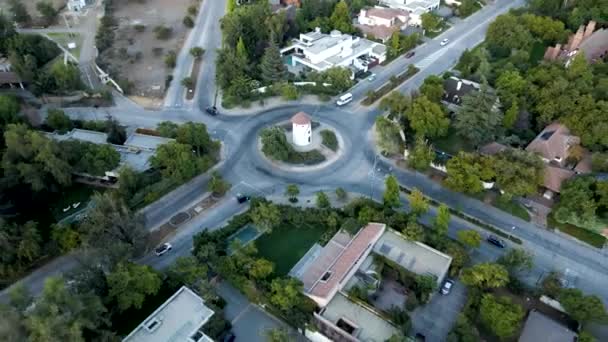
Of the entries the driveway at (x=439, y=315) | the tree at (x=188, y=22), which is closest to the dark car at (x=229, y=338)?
the driveway at (x=439, y=315)

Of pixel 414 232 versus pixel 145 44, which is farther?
pixel 145 44

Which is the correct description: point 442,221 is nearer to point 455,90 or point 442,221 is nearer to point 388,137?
point 388,137

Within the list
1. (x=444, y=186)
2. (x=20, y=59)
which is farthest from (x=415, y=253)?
(x=20, y=59)

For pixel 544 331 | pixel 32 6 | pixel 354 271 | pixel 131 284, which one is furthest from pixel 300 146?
pixel 32 6

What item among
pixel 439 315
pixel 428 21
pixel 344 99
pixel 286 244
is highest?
pixel 428 21

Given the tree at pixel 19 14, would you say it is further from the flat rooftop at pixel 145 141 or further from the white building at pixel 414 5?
the white building at pixel 414 5
